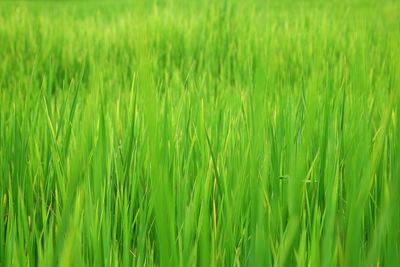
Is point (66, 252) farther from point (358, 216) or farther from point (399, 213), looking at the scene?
point (399, 213)

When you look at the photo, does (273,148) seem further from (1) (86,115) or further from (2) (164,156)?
(1) (86,115)

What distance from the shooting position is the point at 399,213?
21.5 inches

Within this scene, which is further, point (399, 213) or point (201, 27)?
point (201, 27)

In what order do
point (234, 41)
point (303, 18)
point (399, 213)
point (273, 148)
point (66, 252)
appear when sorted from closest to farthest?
point (66, 252) < point (399, 213) < point (273, 148) < point (234, 41) < point (303, 18)

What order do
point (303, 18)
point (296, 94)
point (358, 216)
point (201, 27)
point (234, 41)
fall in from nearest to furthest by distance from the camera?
point (358, 216) < point (296, 94) < point (234, 41) < point (201, 27) < point (303, 18)

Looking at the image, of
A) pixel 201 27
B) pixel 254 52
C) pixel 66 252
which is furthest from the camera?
pixel 201 27

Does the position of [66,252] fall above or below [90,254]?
above

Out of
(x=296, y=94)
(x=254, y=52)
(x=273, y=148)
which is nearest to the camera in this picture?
(x=273, y=148)

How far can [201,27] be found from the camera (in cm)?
250

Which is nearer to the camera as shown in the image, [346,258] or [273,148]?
[346,258]

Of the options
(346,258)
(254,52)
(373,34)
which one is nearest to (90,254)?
(346,258)

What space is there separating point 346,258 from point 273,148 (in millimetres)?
292

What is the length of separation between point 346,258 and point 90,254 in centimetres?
30

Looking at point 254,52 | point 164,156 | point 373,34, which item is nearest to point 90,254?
point 164,156
